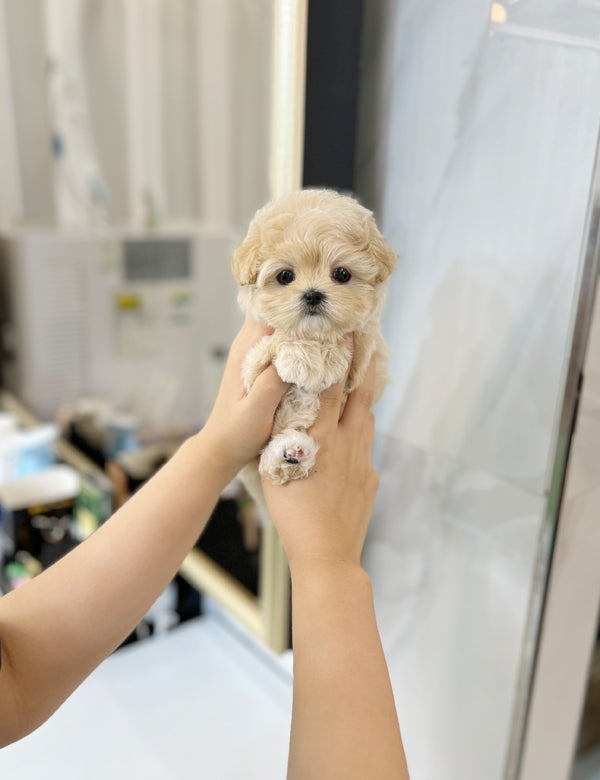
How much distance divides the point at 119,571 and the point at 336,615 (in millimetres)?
165

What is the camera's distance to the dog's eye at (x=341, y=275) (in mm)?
420

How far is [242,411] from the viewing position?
45 cm

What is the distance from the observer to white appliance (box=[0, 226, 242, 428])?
1446mm

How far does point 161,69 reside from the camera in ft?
5.23

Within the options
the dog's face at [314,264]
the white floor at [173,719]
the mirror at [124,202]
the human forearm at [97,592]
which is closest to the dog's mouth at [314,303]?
the dog's face at [314,264]

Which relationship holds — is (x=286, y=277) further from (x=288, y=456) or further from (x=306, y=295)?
(x=288, y=456)

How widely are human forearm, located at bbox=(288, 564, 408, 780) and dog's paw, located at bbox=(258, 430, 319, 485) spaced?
69 millimetres

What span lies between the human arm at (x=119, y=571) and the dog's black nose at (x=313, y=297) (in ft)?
0.20

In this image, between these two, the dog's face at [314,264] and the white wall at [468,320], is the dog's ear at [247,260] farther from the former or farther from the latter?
the white wall at [468,320]

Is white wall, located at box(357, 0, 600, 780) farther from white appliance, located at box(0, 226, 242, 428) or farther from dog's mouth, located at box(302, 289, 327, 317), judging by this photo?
white appliance, located at box(0, 226, 242, 428)

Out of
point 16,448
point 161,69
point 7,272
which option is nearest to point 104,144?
point 161,69

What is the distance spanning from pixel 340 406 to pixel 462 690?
39 centimetres

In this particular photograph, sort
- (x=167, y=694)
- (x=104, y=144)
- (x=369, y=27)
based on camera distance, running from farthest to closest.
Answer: (x=104, y=144) < (x=167, y=694) < (x=369, y=27)

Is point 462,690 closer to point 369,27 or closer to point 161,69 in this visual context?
point 369,27
